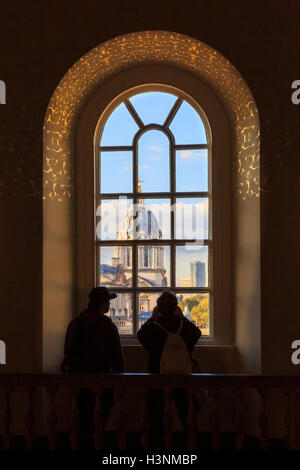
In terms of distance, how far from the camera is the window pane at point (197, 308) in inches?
177

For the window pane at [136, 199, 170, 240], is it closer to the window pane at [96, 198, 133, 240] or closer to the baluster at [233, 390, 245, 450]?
the window pane at [96, 198, 133, 240]

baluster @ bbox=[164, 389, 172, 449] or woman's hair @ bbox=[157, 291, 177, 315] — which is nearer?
baluster @ bbox=[164, 389, 172, 449]

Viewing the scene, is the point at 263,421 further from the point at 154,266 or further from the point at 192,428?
the point at 154,266

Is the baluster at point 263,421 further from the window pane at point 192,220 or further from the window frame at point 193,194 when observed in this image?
the window pane at point 192,220

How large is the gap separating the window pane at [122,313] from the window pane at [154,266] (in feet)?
0.61

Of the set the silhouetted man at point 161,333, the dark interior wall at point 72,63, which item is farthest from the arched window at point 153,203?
the silhouetted man at point 161,333

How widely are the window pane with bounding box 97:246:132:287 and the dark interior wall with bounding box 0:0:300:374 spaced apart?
2.57 feet

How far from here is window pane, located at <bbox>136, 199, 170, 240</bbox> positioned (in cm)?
457

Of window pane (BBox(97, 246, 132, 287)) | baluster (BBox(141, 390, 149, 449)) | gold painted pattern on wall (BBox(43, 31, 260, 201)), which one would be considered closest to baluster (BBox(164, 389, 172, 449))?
baluster (BBox(141, 390, 149, 449))
